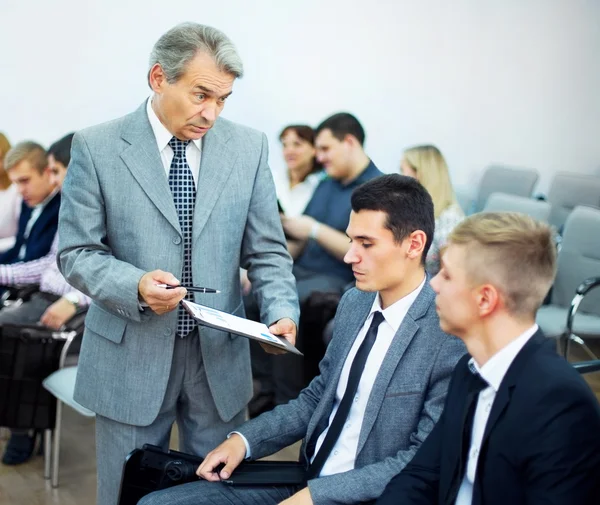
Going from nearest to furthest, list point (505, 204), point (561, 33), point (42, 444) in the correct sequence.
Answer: point (42, 444) < point (505, 204) < point (561, 33)

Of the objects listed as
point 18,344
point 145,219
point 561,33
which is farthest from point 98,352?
point 561,33

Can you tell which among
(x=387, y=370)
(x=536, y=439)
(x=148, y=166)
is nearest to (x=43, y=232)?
(x=148, y=166)

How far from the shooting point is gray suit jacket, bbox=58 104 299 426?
1.93 metres

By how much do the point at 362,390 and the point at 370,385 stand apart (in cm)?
2

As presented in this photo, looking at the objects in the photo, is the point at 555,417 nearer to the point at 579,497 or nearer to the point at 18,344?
the point at 579,497

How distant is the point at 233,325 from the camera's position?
5.85ft

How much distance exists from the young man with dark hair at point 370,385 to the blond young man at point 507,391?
0.53 feet

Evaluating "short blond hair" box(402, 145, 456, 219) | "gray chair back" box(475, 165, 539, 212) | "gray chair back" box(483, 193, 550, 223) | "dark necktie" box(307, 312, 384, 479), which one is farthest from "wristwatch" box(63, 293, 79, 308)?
"gray chair back" box(475, 165, 539, 212)

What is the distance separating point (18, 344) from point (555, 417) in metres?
2.43

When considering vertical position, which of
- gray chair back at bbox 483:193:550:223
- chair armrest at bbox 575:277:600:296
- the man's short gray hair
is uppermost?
the man's short gray hair

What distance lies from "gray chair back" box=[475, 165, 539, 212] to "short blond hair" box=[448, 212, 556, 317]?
4.30 metres

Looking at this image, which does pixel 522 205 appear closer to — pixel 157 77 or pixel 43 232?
pixel 43 232

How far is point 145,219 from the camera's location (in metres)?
1.94

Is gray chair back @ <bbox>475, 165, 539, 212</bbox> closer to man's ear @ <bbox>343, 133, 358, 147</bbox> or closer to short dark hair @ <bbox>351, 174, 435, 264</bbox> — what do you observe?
man's ear @ <bbox>343, 133, 358, 147</bbox>
